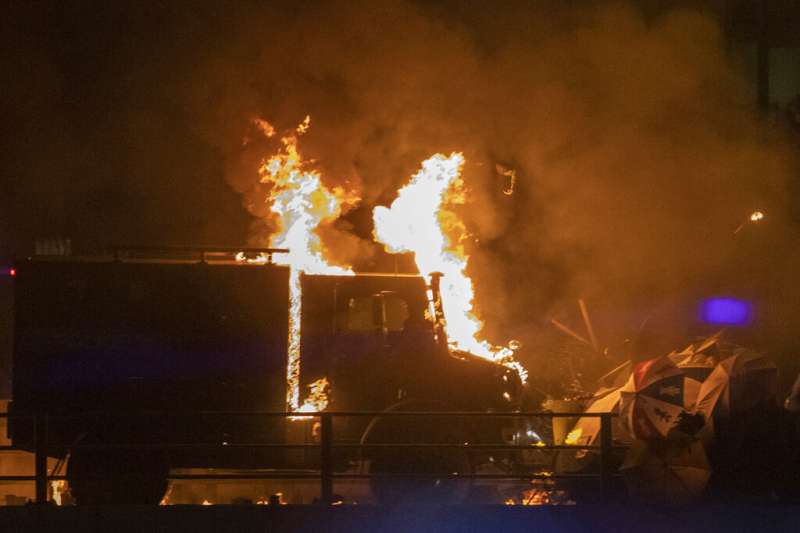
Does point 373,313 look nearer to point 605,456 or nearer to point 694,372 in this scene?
point 605,456

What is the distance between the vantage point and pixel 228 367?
11.8 meters

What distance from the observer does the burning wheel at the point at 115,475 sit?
11.5 meters

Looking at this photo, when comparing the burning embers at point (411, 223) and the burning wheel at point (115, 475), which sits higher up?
the burning embers at point (411, 223)

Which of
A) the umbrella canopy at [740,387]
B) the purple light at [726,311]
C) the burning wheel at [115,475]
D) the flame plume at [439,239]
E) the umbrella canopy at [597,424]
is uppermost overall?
the flame plume at [439,239]

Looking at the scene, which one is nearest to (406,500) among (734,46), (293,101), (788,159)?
(293,101)

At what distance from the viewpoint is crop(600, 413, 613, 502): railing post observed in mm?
10367

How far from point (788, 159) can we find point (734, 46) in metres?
4.81

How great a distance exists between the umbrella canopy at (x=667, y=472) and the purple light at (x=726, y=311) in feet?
30.7

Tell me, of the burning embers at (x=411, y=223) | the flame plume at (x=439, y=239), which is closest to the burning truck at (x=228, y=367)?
the burning embers at (x=411, y=223)

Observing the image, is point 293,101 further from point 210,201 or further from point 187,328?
point 187,328

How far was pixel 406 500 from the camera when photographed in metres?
11.3

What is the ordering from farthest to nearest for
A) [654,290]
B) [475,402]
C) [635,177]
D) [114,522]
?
[654,290]
[635,177]
[475,402]
[114,522]

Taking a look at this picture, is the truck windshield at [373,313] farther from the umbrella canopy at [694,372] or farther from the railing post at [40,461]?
the railing post at [40,461]

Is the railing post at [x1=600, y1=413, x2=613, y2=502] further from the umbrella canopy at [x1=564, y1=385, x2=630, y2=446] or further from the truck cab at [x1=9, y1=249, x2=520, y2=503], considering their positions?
the truck cab at [x1=9, y1=249, x2=520, y2=503]
